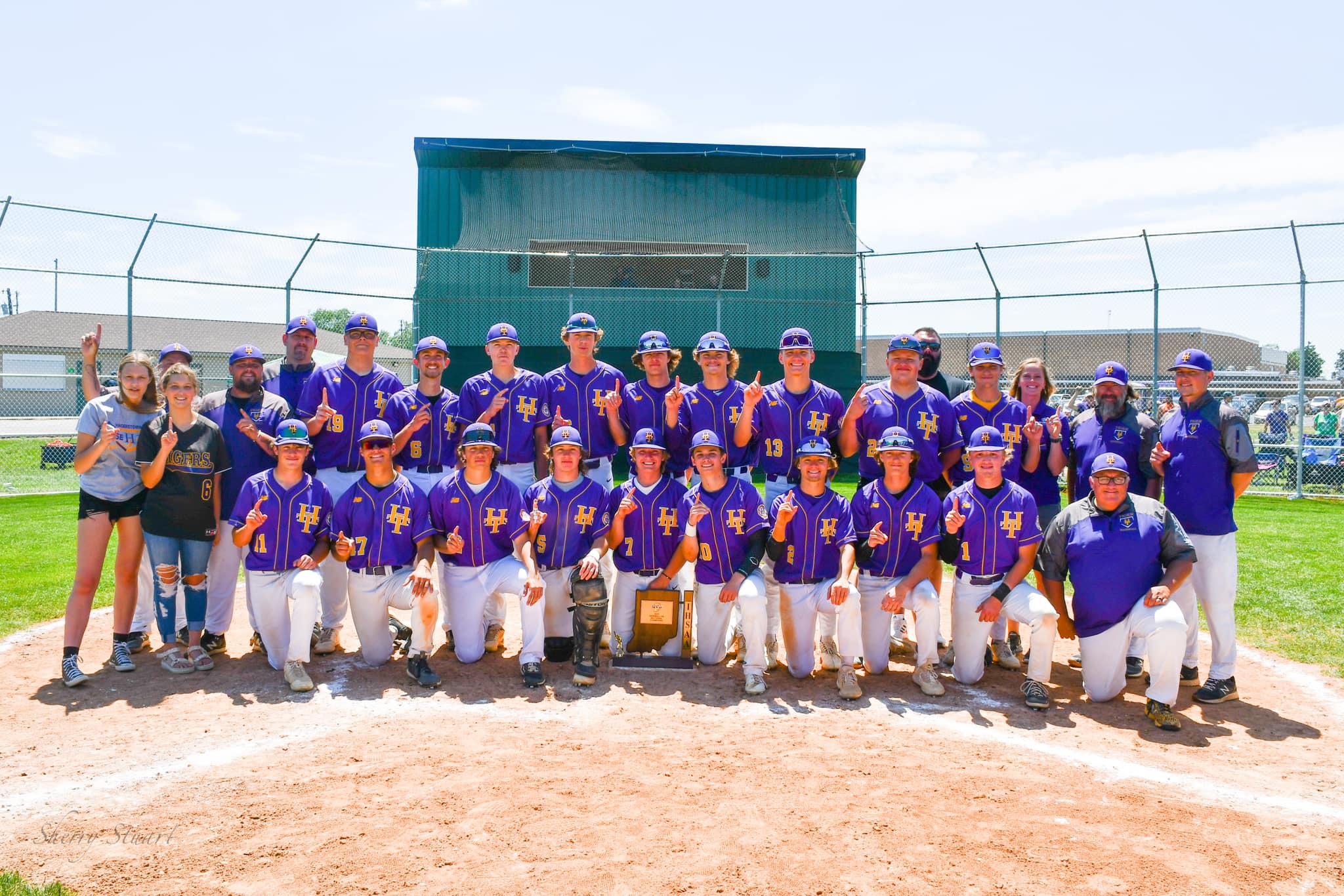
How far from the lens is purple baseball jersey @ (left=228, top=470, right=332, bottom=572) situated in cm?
591

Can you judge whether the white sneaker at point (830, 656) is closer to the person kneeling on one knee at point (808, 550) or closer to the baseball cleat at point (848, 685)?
the person kneeling on one knee at point (808, 550)

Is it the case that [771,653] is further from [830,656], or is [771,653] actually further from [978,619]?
[978,619]

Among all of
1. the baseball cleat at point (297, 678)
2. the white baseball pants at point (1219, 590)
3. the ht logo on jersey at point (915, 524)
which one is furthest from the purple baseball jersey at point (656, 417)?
the white baseball pants at point (1219, 590)

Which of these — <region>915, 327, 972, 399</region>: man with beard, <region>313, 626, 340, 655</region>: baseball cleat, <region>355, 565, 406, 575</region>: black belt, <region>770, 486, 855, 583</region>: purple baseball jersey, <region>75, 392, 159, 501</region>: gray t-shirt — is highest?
<region>915, 327, 972, 399</region>: man with beard

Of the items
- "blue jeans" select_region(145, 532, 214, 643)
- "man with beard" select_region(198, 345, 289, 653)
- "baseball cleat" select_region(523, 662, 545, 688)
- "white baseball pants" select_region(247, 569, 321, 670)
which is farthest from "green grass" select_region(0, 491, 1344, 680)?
"baseball cleat" select_region(523, 662, 545, 688)

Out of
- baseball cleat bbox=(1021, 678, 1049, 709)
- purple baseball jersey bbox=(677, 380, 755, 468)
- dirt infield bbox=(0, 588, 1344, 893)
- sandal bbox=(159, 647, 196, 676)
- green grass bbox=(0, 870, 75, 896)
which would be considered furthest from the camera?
purple baseball jersey bbox=(677, 380, 755, 468)

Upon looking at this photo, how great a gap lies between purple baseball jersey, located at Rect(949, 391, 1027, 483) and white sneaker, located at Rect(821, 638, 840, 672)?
1544 mm

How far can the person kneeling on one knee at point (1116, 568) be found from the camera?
547 centimetres

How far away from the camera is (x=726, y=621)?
627 cm

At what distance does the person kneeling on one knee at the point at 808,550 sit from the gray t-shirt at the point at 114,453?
13.4 feet

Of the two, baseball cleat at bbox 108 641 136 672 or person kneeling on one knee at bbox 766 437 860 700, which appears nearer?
baseball cleat at bbox 108 641 136 672

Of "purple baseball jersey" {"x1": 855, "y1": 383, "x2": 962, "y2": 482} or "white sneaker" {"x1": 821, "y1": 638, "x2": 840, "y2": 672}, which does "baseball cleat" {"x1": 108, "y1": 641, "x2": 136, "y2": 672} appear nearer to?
"white sneaker" {"x1": 821, "y1": 638, "x2": 840, "y2": 672}

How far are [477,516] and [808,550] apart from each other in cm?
219

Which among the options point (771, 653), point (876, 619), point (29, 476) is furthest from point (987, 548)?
point (29, 476)
